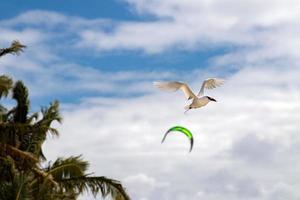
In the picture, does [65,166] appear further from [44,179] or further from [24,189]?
[24,189]

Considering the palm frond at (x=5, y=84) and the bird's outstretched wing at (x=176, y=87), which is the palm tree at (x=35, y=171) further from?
the bird's outstretched wing at (x=176, y=87)

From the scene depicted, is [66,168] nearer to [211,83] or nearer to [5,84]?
[5,84]

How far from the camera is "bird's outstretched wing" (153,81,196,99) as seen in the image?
18891mm

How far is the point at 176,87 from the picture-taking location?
19.0 meters

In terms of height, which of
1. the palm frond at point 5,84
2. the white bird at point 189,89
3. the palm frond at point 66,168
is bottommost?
the white bird at point 189,89

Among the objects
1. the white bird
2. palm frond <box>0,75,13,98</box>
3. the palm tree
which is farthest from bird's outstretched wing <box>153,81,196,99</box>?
palm frond <box>0,75,13,98</box>

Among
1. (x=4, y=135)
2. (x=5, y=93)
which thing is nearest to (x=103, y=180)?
(x=4, y=135)

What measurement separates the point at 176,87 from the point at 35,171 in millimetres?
12795

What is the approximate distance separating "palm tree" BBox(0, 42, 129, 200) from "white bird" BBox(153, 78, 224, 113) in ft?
33.1

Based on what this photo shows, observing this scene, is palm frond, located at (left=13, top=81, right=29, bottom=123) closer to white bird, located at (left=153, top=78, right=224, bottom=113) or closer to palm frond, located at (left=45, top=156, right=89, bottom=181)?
palm frond, located at (left=45, top=156, right=89, bottom=181)

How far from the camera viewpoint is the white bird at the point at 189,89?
18764mm

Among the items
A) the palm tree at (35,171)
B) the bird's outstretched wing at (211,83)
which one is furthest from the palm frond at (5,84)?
the bird's outstretched wing at (211,83)

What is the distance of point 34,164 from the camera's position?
3059cm

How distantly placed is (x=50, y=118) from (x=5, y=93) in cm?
233
